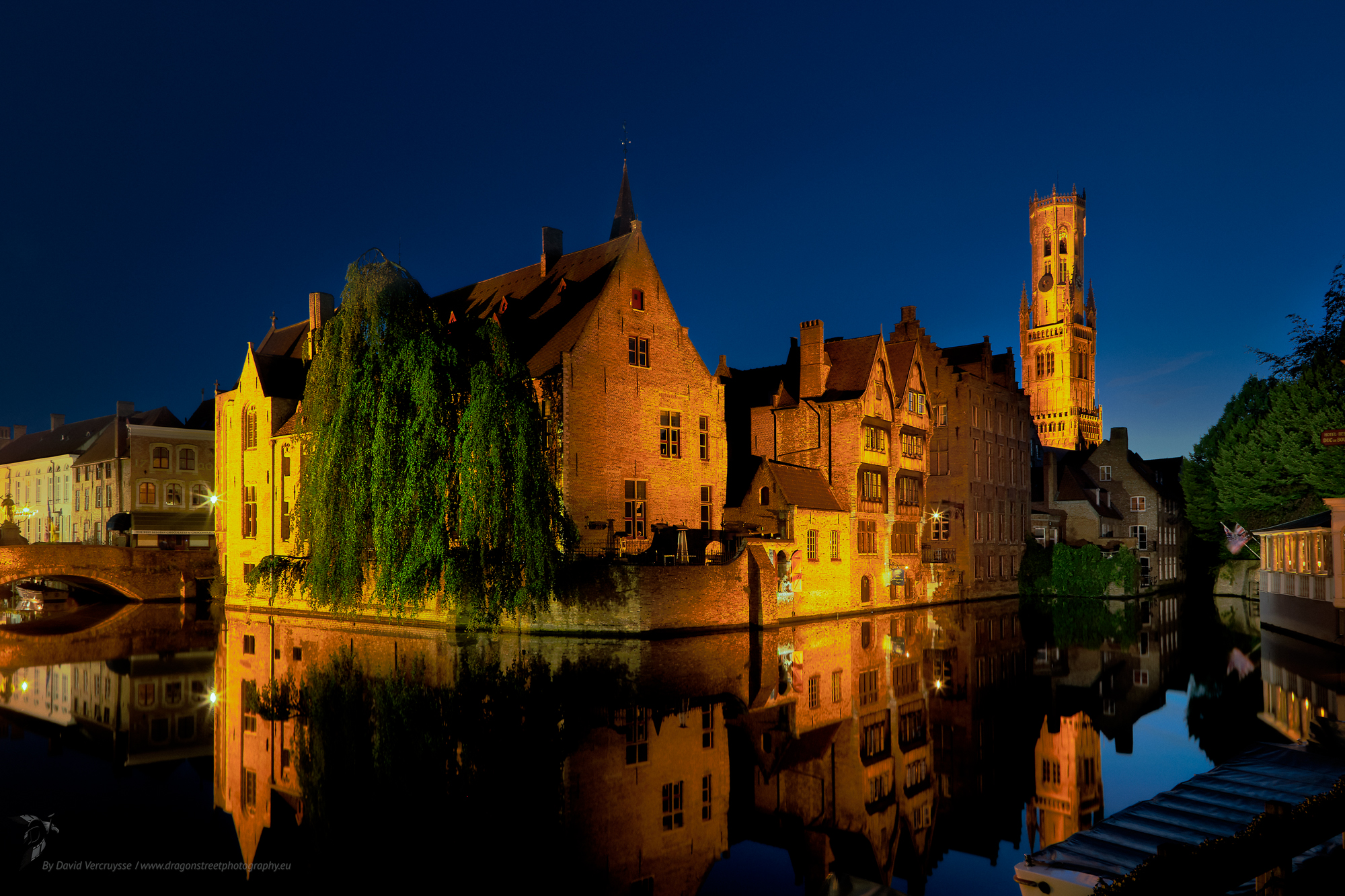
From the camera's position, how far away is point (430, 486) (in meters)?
28.1

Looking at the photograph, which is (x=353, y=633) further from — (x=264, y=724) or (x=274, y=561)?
(x=264, y=724)

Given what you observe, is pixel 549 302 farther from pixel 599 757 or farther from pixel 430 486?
pixel 599 757

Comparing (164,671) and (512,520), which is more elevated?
(512,520)

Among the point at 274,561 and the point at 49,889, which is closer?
the point at 49,889

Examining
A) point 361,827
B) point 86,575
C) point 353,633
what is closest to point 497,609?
point 353,633

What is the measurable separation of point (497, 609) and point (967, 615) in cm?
2434

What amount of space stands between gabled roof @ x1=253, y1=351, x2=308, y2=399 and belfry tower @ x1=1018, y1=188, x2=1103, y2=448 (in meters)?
124

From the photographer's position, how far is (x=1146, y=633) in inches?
1437

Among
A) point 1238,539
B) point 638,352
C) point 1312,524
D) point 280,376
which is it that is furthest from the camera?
point 1238,539

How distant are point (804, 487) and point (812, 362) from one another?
7.01 m

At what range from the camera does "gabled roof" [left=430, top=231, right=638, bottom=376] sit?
118ft

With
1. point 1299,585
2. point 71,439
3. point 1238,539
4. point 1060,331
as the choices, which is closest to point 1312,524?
point 1299,585

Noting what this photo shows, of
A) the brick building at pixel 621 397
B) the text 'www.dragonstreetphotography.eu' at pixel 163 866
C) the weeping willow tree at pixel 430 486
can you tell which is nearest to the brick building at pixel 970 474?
the brick building at pixel 621 397

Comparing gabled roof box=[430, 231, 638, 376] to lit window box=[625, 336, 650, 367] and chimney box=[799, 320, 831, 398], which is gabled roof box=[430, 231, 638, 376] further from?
chimney box=[799, 320, 831, 398]
